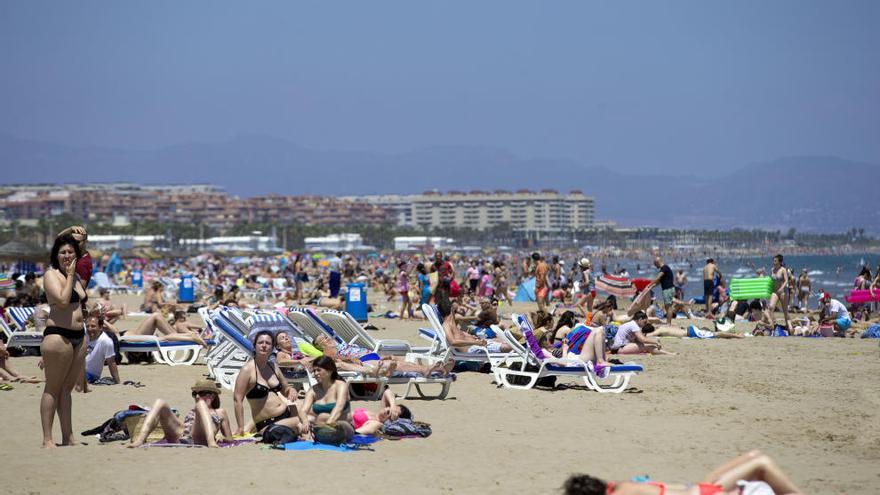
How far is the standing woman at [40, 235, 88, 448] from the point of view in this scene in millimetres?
6535

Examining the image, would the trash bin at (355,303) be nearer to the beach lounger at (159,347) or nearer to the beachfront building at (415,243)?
the beach lounger at (159,347)

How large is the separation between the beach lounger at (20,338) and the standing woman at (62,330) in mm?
5361

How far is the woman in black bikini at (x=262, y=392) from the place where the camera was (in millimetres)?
7504

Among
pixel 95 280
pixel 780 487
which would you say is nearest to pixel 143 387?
pixel 780 487

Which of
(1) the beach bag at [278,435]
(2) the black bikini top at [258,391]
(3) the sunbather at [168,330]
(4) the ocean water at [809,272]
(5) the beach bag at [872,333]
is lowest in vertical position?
(4) the ocean water at [809,272]

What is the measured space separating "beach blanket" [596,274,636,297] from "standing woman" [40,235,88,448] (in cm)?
1318

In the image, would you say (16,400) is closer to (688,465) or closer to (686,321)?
(688,465)

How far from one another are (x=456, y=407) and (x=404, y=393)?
1.05 metres

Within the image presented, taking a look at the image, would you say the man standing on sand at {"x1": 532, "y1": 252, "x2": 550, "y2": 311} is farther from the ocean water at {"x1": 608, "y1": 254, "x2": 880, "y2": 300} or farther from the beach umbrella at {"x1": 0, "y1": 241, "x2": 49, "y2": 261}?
the beach umbrella at {"x1": 0, "y1": 241, "x2": 49, "y2": 261}

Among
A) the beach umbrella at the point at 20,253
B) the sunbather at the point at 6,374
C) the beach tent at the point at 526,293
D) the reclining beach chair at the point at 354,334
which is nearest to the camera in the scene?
the sunbather at the point at 6,374

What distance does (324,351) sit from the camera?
988 centimetres

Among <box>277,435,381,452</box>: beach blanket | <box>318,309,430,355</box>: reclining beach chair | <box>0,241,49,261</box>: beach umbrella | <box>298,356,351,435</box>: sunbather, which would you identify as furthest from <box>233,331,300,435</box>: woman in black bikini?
<box>0,241,49,261</box>: beach umbrella

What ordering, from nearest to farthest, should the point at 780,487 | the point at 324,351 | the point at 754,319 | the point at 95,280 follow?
the point at 780,487
the point at 324,351
the point at 754,319
the point at 95,280

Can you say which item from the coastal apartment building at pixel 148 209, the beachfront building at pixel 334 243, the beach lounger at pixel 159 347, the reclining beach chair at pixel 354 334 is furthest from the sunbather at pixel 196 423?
the coastal apartment building at pixel 148 209
